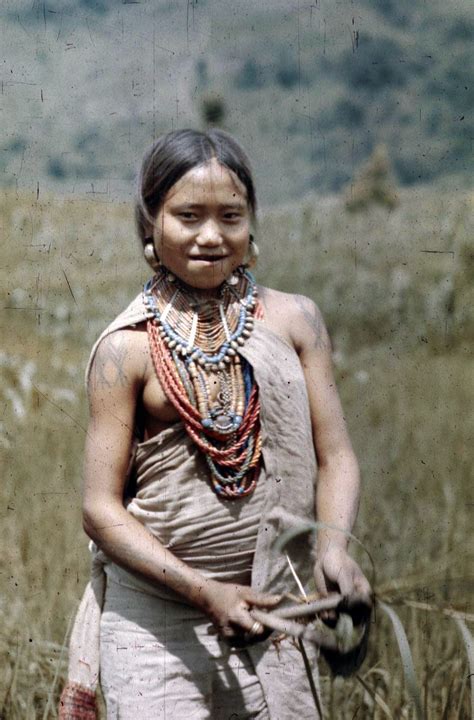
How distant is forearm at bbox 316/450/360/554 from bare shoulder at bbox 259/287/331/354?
0.80 ft

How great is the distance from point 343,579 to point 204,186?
0.82 m

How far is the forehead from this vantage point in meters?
2.17

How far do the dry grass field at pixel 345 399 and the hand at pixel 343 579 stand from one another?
0.47m

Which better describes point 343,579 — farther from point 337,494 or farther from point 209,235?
point 209,235

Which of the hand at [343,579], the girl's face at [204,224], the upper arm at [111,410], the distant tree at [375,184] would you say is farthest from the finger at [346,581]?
the distant tree at [375,184]

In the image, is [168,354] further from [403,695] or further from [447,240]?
[447,240]

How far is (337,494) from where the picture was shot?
2.29 metres

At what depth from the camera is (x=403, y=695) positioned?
2.88 metres

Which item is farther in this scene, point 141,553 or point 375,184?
point 375,184

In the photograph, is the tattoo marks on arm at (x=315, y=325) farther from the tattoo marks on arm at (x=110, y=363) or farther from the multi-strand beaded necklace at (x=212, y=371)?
the tattoo marks on arm at (x=110, y=363)

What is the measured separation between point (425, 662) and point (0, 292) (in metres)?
1.86

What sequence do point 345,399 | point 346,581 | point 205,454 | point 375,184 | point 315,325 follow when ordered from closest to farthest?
point 346,581, point 205,454, point 315,325, point 345,399, point 375,184

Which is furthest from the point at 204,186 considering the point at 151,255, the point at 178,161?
the point at 151,255

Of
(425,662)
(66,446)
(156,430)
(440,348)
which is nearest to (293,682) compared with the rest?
(156,430)
